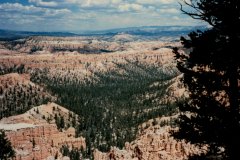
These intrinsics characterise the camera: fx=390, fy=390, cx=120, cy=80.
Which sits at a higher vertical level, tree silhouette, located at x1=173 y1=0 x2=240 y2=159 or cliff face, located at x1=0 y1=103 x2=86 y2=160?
tree silhouette, located at x1=173 y1=0 x2=240 y2=159

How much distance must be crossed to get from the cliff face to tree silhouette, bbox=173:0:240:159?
89482 millimetres

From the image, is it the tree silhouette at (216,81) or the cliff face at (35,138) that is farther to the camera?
the cliff face at (35,138)

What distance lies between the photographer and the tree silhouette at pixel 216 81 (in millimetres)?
17000

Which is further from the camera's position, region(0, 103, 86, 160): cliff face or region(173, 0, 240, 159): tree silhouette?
region(0, 103, 86, 160): cliff face

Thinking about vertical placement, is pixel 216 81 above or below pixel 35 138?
above

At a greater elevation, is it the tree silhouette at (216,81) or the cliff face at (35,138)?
the tree silhouette at (216,81)

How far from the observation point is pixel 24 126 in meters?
125

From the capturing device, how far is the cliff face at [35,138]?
4281 inches

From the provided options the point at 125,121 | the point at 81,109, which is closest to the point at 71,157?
the point at 125,121

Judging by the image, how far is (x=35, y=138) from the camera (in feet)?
388

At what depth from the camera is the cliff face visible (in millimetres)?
108750

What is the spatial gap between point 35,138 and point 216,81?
10642 cm

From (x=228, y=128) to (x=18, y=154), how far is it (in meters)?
96.1

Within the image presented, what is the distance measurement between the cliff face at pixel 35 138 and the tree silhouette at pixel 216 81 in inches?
3523
